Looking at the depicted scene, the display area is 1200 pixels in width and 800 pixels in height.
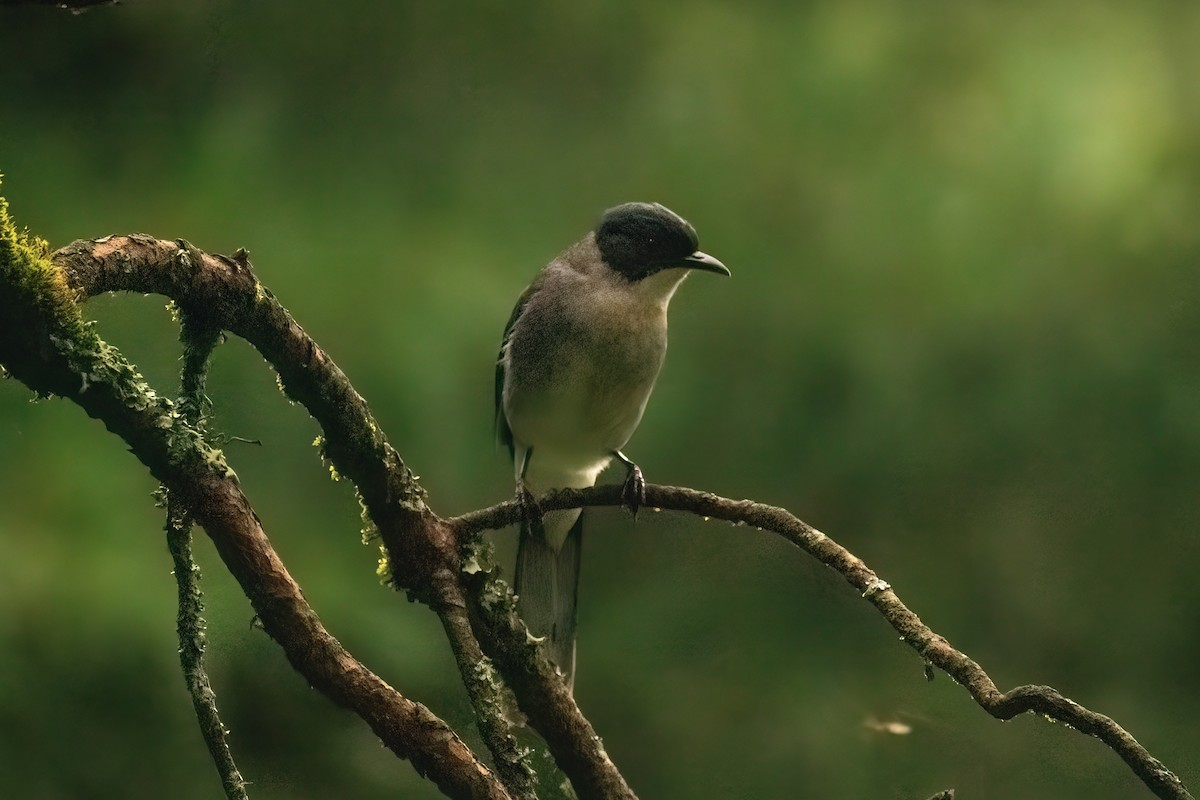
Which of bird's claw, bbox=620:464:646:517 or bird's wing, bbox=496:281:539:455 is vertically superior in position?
bird's wing, bbox=496:281:539:455

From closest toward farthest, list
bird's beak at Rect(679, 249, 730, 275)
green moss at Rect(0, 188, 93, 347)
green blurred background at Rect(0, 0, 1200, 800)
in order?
1. green moss at Rect(0, 188, 93, 347)
2. bird's beak at Rect(679, 249, 730, 275)
3. green blurred background at Rect(0, 0, 1200, 800)

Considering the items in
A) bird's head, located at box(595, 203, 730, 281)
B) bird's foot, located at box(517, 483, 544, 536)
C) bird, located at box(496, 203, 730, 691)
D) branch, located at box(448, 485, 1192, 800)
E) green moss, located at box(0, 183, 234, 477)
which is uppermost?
bird's head, located at box(595, 203, 730, 281)

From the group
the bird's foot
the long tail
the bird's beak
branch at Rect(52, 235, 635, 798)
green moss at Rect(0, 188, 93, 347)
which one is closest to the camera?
green moss at Rect(0, 188, 93, 347)

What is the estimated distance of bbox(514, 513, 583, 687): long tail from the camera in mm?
1977

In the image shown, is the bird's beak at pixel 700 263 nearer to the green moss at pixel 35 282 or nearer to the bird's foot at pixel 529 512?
the bird's foot at pixel 529 512

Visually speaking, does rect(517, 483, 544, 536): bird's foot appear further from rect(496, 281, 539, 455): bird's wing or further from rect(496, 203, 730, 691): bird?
rect(496, 281, 539, 455): bird's wing

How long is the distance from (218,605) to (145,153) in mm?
1473

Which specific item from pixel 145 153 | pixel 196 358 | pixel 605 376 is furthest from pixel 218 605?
pixel 145 153

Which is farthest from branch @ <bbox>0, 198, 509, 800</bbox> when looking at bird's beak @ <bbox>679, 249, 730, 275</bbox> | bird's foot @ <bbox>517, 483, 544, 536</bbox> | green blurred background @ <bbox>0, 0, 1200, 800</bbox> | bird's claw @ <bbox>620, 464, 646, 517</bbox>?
bird's beak @ <bbox>679, 249, 730, 275</bbox>

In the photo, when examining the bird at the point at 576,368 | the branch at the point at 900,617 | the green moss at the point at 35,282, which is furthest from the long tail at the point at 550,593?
the green moss at the point at 35,282

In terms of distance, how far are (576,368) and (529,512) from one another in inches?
18.5

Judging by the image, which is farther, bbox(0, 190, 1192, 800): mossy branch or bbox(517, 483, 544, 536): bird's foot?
bbox(517, 483, 544, 536): bird's foot

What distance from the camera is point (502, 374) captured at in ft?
7.63

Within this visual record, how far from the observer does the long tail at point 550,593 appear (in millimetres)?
1977
